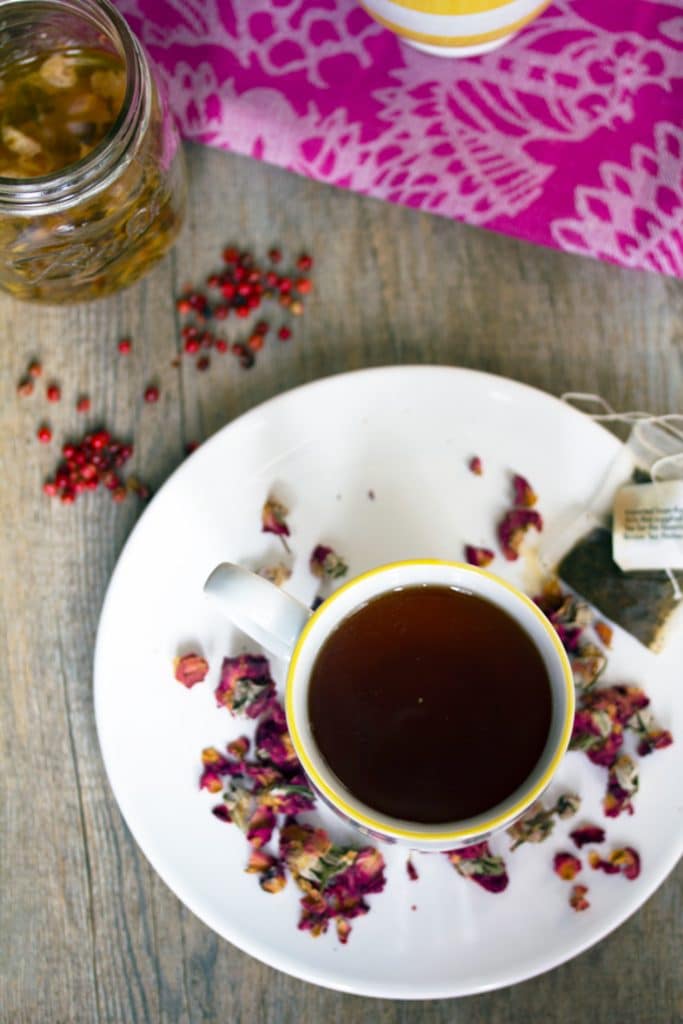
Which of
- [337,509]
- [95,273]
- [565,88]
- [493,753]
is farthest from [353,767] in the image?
[565,88]

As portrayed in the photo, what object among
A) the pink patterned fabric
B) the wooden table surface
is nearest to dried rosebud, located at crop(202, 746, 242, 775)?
the wooden table surface

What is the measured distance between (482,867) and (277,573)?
0.37 metres

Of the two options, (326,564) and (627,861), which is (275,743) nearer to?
(326,564)

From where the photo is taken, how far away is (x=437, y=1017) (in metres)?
1.11

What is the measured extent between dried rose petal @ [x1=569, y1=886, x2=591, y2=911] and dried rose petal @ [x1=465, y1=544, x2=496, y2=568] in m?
0.34

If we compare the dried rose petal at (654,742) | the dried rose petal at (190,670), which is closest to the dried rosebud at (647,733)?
the dried rose petal at (654,742)

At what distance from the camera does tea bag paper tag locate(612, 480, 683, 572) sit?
3.55 feet

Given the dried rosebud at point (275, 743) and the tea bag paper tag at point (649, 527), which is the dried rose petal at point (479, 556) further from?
the dried rosebud at point (275, 743)

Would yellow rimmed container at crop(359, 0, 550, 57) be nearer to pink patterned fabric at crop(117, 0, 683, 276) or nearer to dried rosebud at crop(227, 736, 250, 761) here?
pink patterned fabric at crop(117, 0, 683, 276)

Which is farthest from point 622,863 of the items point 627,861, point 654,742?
point 654,742

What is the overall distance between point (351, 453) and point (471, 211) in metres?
0.33

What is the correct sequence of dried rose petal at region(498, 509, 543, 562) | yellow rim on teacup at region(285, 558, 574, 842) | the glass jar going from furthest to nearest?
dried rose petal at region(498, 509, 543, 562)
the glass jar
yellow rim on teacup at region(285, 558, 574, 842)

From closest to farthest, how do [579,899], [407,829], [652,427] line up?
[407,829] < [579,899] < [652,427]

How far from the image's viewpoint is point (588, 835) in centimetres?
105
